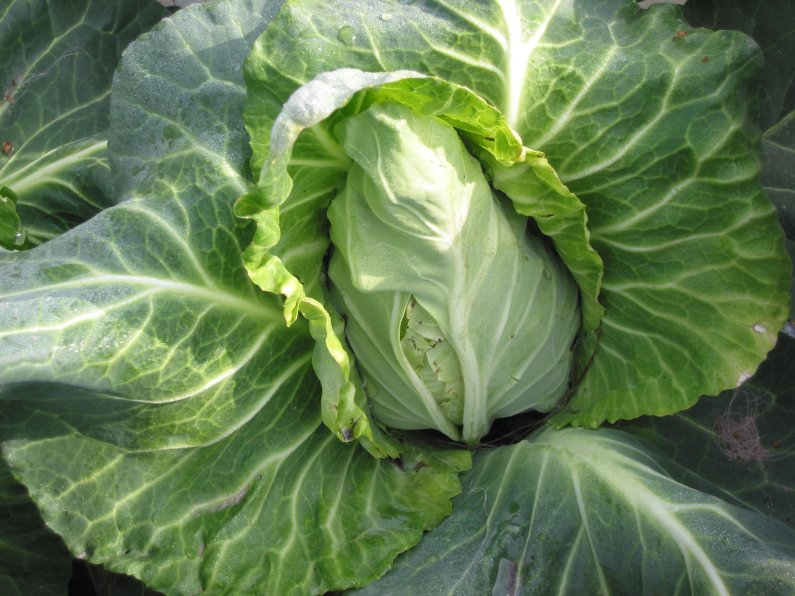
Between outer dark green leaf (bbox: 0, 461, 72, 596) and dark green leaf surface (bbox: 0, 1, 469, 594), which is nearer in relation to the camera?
dark green leaf surface (bbox: 0, 1, 469, 594)

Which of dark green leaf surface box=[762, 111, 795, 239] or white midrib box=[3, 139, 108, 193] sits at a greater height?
dark green leaf surface box=[762, 111, 795, 239]

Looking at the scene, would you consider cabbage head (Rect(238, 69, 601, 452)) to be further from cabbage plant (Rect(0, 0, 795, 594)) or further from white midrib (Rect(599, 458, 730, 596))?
white midrib (Rect(599, 458, 730, 596))

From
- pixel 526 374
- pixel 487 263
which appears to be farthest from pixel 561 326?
pixel 487 263

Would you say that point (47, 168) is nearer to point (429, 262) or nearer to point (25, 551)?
point (25, 551)

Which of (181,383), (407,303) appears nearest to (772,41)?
(407,303)

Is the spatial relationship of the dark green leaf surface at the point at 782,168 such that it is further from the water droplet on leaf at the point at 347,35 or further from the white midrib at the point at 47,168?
the white midrib at the point at 47,168

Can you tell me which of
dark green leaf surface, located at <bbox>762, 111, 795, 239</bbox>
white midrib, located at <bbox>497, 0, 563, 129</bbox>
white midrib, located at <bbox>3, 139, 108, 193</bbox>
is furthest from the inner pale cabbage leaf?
white midrib, located at <bbox>3, 139, 108, 193</bbox>

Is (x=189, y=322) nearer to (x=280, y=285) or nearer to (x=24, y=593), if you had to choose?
(x=280, y=285)

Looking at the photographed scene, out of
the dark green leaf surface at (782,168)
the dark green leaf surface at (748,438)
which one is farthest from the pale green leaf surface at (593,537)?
the dark green leaf surface at (782,168)
